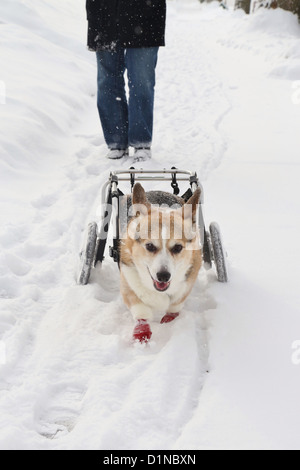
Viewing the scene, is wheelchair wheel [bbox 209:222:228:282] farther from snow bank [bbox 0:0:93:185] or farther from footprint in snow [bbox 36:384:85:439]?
snow bank [bbox 0:0:93:185]

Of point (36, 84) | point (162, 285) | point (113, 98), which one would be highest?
point (36, 84)

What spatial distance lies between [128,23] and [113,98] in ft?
2.45

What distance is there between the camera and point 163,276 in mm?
2367

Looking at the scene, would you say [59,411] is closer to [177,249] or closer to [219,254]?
[177,249]

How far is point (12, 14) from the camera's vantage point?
9.23 metres

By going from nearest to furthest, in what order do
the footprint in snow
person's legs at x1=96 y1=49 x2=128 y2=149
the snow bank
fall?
the footprint in snow
person's legs at x1=96 y1=49 x2=128 y2=149
the snow bank

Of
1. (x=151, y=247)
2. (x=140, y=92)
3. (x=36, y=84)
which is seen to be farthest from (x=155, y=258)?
(x=36, y=84)

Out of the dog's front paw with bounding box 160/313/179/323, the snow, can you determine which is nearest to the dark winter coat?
the snow

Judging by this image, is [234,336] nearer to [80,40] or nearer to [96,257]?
[96,257]

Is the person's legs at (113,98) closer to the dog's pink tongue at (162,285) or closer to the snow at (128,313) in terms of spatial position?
the snow at (128,313)

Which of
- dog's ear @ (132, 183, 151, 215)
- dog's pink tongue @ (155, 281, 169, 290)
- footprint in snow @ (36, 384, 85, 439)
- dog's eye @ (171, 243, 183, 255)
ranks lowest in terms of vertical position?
footprint in snow @ (36, 384, 85, 439)

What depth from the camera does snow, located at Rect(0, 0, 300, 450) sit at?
2.00m

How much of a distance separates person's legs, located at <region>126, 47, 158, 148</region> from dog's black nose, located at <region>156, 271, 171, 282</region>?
2879 millimetres

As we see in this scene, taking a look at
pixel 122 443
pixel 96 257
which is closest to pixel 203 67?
pixel 96 257
